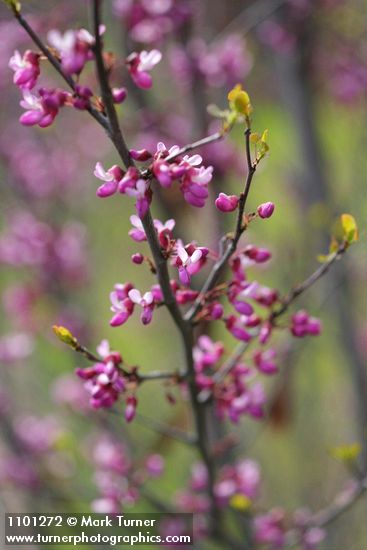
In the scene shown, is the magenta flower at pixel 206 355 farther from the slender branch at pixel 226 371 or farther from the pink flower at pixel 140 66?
the pink flower at pixel 140 66

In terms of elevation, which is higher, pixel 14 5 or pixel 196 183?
pixel 14 5

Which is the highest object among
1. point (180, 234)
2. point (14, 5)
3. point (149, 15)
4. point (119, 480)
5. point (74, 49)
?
point (149, 15)

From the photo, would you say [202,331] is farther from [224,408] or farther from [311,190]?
[311,190]

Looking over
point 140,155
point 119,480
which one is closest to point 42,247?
point 119,480

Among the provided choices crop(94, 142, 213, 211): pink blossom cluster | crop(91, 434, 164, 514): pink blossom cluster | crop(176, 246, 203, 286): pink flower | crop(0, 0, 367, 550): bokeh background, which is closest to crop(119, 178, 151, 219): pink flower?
crop(94, 142, 213, 211): pink blossom cluster

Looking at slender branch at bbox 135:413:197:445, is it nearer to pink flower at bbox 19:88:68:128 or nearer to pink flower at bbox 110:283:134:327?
pink flower at bbox 110:283:134:327

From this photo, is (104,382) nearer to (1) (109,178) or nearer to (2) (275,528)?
(1) (109,178)
